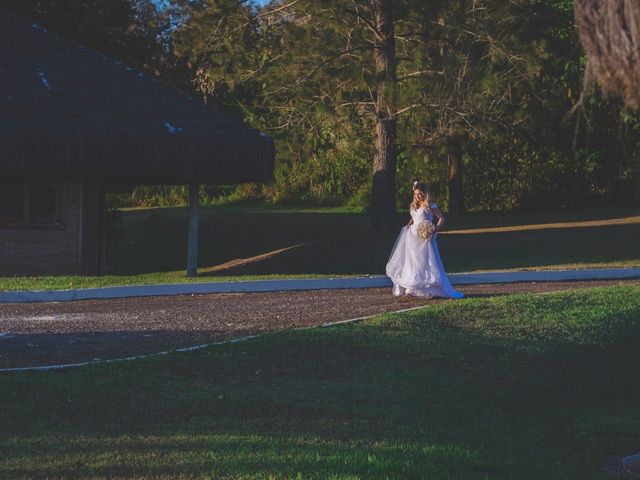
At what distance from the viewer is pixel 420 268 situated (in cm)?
1802

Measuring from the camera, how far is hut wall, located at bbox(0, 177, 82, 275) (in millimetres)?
26078

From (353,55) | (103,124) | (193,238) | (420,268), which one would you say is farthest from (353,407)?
(353,55)

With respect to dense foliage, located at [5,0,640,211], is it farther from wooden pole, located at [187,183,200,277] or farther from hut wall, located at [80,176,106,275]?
hut wall, located at [80,176,106,275]

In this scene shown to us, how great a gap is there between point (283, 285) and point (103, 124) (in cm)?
Result: 632

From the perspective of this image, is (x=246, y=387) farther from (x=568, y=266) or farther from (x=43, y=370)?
(x=568, y=266)

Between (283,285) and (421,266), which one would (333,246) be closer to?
(283,285)

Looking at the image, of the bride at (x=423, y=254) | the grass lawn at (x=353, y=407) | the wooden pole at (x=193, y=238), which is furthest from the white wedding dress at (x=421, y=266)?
the wooden pole at (x=193, y=238)

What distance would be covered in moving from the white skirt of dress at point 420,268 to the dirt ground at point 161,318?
7.9 inches

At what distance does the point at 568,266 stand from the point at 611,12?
20.7 meters

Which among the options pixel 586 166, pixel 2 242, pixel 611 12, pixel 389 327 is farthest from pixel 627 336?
pixel 586 166

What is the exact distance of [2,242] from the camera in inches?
1026

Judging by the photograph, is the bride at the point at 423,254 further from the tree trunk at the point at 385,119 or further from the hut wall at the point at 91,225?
the tree trunk at the point at 385,119

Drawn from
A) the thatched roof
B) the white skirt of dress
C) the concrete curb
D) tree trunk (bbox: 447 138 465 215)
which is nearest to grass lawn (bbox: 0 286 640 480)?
the white skirt of dress

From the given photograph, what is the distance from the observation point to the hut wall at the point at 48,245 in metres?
26.1
